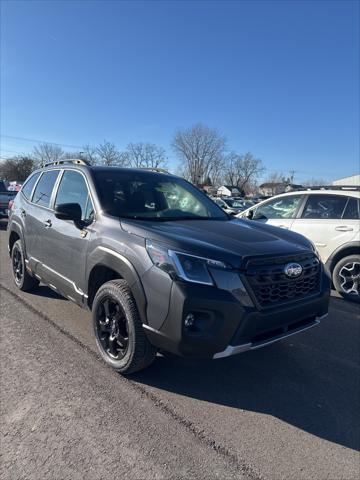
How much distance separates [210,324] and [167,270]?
478mm

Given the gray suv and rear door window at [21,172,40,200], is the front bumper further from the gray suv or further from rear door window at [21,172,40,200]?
rear door window at [21,172,40,200]

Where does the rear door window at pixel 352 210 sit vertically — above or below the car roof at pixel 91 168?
below

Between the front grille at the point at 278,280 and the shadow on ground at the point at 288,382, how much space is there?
84 cm

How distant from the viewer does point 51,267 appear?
4070mm

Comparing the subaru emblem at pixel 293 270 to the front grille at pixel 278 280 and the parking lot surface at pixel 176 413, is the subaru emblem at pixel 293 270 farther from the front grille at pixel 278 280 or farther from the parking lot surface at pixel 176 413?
the parking lot surface at pixel 176 413

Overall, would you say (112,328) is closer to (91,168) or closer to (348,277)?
(91,168)

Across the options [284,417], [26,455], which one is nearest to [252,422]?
[284,417]

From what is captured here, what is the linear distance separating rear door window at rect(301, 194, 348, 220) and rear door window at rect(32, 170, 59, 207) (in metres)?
4.30

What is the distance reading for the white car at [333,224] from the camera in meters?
5.73

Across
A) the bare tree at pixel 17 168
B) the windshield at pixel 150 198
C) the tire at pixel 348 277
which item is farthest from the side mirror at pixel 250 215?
the bare tree at pixel 17 168

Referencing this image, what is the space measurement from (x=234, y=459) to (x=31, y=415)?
1.43 meters

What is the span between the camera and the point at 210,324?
8.22ft

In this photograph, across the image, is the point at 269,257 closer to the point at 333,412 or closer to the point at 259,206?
the point at 333,412

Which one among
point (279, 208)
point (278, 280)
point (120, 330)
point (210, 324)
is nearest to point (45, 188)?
point (120, 330)
